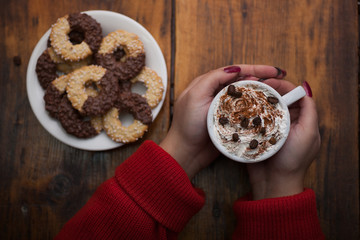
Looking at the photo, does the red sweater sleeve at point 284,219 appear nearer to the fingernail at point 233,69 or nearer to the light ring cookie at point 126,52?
the fingernail at point 233,69

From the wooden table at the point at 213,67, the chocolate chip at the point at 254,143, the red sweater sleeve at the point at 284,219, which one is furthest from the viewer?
the wooden table at the point at 213,67

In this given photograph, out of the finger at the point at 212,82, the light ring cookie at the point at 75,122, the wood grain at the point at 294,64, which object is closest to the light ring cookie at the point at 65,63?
the light ring cookie at the point at 75,122

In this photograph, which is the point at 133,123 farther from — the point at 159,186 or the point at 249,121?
the point at 249,121

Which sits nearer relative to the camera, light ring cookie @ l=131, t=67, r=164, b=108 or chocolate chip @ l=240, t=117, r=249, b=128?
chocolate chip @ l=240, t=117, r=249, b=128

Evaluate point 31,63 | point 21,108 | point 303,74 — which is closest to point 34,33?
point 31,63

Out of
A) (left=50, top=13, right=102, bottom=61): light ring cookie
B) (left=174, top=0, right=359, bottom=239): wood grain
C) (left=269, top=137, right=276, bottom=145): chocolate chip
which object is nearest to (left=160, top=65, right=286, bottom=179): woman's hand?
(left=174, top=0, right=359, bottom=239): wood grain

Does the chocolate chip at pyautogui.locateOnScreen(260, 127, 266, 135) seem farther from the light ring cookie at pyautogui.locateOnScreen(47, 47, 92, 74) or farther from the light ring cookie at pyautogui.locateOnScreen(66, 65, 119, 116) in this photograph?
the light ring cookie at pyautogui.locateOnScreen(47, 47, 92, 74)
